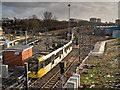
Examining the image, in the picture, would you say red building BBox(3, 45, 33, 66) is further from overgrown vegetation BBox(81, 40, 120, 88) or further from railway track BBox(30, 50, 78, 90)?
overgrown vegetation BBox(81, 40, 120, 88)

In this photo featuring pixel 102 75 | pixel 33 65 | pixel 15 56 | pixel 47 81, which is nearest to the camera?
pixel 33 65

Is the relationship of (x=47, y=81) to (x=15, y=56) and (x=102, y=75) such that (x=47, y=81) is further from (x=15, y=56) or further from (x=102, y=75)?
(x=15, y=56)

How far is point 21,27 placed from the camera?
5750cm

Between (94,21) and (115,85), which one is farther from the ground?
(94,21)

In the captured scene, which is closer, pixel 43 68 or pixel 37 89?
pixel 37 89

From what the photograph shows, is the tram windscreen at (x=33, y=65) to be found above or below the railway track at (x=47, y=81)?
above

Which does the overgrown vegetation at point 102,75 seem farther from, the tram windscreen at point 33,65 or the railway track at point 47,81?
the tram windscreen at point 33,65

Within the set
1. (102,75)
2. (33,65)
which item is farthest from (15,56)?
(102,75)

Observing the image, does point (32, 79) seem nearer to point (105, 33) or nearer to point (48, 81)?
point (48, 81)

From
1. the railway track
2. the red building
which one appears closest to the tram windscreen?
the railway track

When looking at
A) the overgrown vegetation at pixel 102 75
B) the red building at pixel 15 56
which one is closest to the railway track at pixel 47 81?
the overgrown vegetation at pixel 102 75

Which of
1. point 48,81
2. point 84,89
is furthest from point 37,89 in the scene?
point 84,89

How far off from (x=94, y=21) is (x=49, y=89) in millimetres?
74580

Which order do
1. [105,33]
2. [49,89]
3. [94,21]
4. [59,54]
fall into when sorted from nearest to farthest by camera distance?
[49,89] < [59,54] < [105,33] < [94,21]
